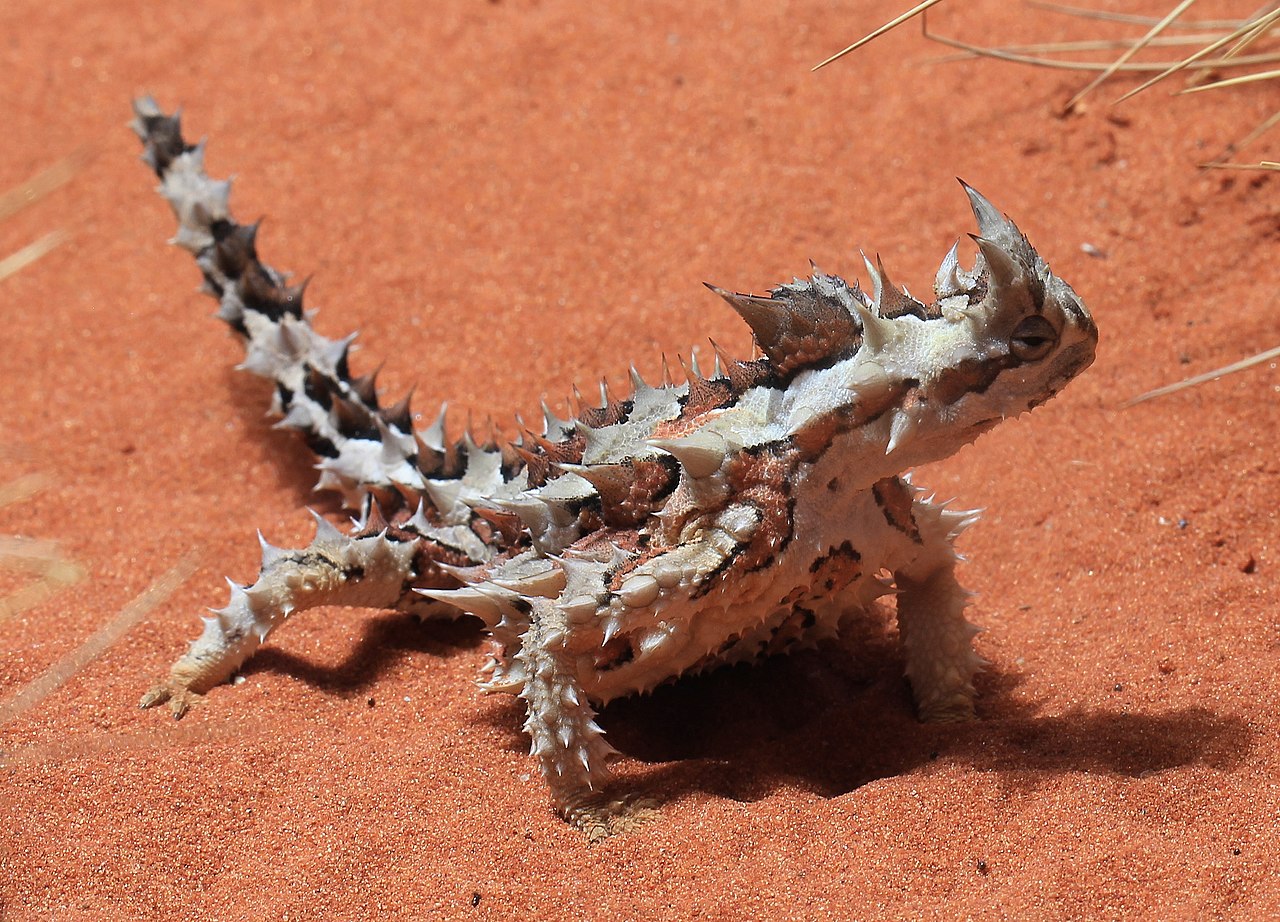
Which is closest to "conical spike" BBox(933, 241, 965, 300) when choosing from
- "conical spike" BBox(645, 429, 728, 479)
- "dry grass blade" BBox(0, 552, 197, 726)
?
"conical spike" BBox(645, 429, 728, 479)

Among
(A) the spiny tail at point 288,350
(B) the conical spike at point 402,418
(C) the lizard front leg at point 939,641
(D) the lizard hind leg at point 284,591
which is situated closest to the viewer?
(C) the lizard front leg at point 939,641

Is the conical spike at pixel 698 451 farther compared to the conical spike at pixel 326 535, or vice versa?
the conical spike at pixel 326 535

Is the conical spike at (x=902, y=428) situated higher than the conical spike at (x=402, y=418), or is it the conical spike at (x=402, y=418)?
the conical spike at (x=902, y=428)

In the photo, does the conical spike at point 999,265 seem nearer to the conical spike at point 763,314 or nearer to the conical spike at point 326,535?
→ the conical spike at point 763,314

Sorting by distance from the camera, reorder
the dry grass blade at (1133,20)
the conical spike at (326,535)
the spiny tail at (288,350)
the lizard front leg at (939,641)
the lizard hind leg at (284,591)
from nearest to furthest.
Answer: the lizard front leg at (939,641) < the lizard hind leg at (284,591) < the conical spike at (326,535) < the spiny tail at (288,350) < the dry grass blade at (1133,20)

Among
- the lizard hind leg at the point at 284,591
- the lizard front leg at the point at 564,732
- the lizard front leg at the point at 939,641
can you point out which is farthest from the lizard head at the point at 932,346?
the lizard hind leg at the point at 284,591

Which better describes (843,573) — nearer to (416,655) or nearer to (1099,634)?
(1099,634)

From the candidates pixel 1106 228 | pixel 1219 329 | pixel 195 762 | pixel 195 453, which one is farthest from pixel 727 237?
pixel 195 762
